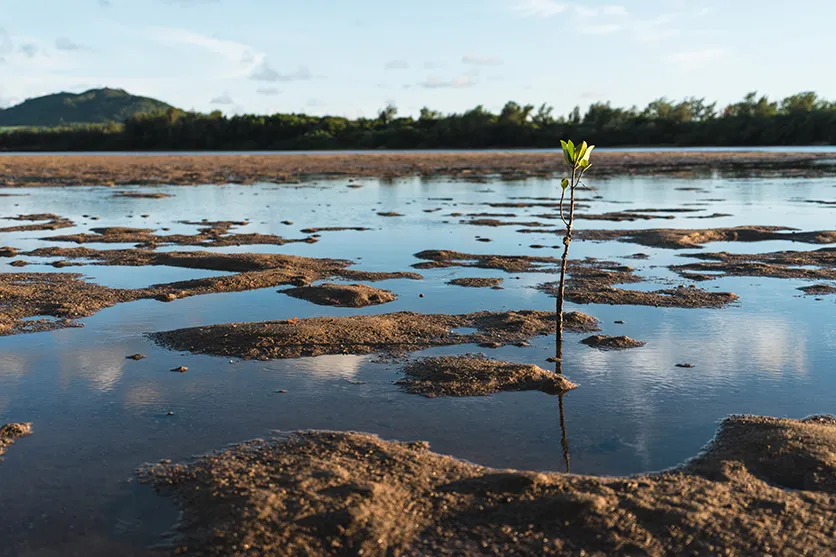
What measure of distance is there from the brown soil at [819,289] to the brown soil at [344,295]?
5.83 meters

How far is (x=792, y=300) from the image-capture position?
10.4 meters

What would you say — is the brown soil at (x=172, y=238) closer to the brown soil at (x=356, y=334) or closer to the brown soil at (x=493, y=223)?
the brown soil at (x=493, y=223)

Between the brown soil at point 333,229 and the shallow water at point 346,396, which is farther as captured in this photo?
the brown soil at point 333,229

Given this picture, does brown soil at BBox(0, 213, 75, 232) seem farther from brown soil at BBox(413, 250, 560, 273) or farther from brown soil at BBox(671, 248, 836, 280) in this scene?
brown soil at BBox(671, 248, 836, 280)

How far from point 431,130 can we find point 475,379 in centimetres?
10536

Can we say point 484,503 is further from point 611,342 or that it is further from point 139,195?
point 139,195

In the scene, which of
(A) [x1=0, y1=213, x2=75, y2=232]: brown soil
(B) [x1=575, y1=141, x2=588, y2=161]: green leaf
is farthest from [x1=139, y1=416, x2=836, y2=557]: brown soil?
(A) [x1=0, y1=213, x2=75, y2=232]: brown soil

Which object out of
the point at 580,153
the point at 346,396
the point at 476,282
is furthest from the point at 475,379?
the point at 476,282

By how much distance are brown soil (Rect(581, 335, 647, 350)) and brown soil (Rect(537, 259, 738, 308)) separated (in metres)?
1.99

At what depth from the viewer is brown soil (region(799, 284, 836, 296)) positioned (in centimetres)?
1084

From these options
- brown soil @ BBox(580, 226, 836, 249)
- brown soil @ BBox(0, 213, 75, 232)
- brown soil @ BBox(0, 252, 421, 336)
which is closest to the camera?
brown soil @ BBox(0, 252, 421, 336)

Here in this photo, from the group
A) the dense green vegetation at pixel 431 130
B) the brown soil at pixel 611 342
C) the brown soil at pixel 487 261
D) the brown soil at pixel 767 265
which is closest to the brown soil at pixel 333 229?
the brown soil at pixel 487 261

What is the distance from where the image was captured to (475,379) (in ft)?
23.2

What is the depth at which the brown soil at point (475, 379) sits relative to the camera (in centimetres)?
687
